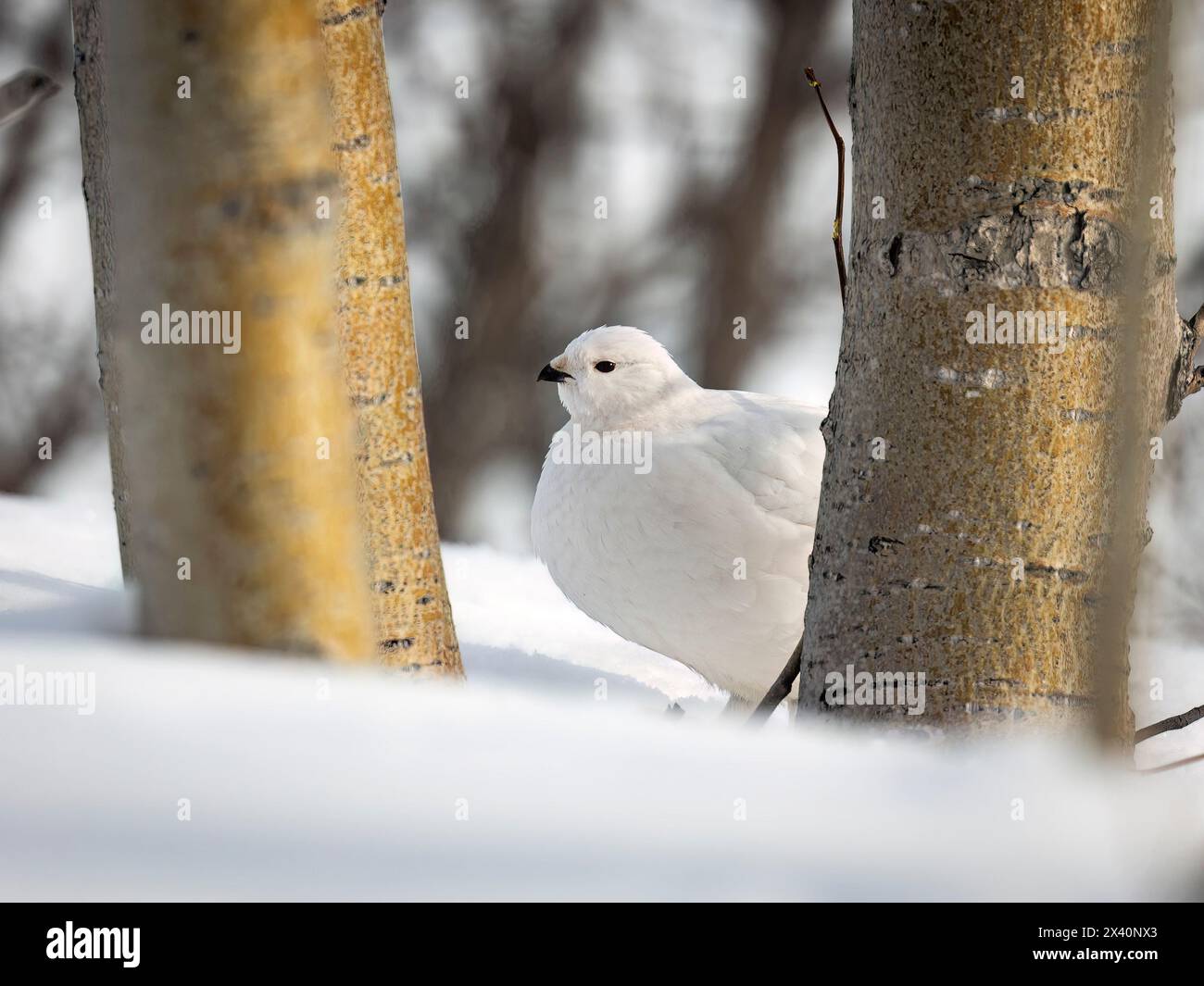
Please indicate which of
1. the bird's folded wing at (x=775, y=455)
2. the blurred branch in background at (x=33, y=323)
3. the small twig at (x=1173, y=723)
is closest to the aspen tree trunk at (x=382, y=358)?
the bird's folded wing at (x=775, y=455)

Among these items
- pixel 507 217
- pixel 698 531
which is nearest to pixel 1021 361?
pixel 698 531

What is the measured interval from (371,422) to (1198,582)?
44.5 inches

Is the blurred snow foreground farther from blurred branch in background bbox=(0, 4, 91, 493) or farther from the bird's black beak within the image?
blurred branch in background bbox=(0, 4, 91, 493)

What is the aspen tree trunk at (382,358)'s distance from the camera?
161 centimetres

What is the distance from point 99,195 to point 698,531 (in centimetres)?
116

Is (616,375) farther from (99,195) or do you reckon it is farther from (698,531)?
(99,195)

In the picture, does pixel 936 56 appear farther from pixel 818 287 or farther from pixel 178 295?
pixel 818 287

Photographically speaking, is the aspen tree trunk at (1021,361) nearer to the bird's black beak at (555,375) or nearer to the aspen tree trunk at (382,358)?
the aspen tree trunk at (382,358)

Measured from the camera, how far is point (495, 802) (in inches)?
43.3

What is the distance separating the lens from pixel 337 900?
967 mm

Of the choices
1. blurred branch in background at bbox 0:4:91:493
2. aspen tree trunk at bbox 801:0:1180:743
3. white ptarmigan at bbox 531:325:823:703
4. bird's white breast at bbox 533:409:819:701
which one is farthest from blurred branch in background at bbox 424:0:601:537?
aspen tree trunk at bbox 801:0:1180:743

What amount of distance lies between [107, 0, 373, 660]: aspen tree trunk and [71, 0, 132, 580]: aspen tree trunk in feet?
0.42

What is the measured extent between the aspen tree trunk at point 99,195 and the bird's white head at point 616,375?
1176 millimetres

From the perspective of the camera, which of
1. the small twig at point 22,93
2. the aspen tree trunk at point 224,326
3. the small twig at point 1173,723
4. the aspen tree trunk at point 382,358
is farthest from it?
the aspen tree trunk at point 382,358
